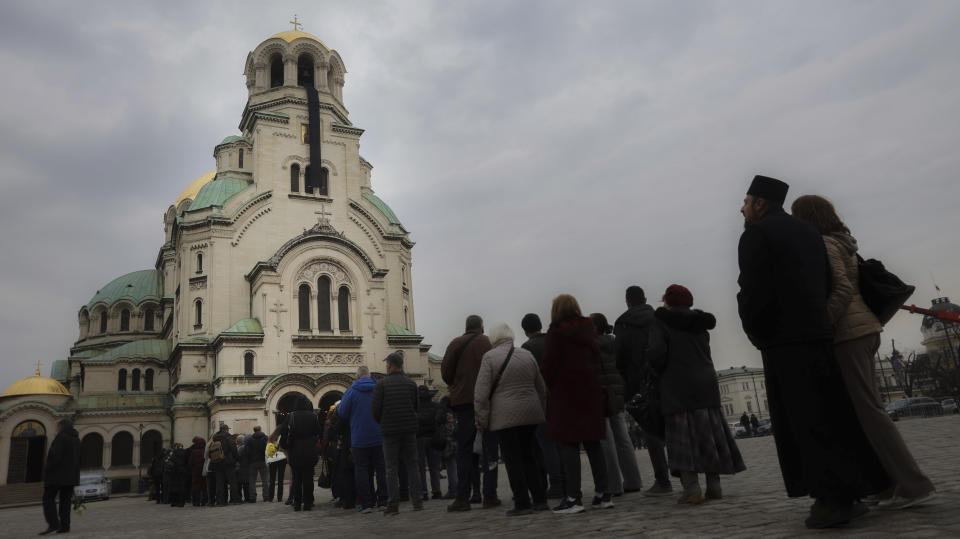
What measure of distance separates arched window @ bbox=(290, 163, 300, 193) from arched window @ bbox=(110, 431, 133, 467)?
56.9 ft

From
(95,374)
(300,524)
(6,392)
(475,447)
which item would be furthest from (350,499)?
(6,392)

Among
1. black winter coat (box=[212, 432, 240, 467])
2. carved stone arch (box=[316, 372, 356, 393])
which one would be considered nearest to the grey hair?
black winter coat (box=[212, 432, 240, 467])

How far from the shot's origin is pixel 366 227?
42344 millimetres

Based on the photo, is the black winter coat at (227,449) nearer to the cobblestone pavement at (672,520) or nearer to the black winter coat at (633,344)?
the cobblestone pavement at (672,520)

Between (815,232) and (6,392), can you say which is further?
(6,392)

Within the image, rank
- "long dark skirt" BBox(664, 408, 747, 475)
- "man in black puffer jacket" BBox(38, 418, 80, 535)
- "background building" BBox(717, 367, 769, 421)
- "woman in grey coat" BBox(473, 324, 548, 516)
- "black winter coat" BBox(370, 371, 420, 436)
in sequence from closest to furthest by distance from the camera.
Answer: "long dark skirt" BBox(664, 408, 747, 475)
"woman in grey coat" BBox(473, 324, 548, 516)
"black winter coat" BBox(370, 371, 420, 436)
"man in black puffer jacket" BBox(38, 418, 80, 535)
"background building" BBox(717, 367, 769, 421)

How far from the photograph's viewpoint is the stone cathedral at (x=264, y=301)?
35969 millimetres

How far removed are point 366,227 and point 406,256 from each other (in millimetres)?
6086

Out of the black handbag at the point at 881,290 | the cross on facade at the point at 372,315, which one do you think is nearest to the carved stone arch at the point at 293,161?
the cross on facade at the point at 372,315

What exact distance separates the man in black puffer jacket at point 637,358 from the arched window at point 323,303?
103 ft

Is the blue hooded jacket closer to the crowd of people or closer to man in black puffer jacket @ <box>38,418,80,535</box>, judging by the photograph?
the crowd of people

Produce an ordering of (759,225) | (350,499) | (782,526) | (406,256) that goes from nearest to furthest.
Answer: (782,526) → (759,225) → (350,499) → (406,256)

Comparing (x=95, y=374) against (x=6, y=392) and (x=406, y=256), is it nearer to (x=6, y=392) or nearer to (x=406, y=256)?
(x=6, y=392)

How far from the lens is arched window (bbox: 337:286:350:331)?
38.4 m
